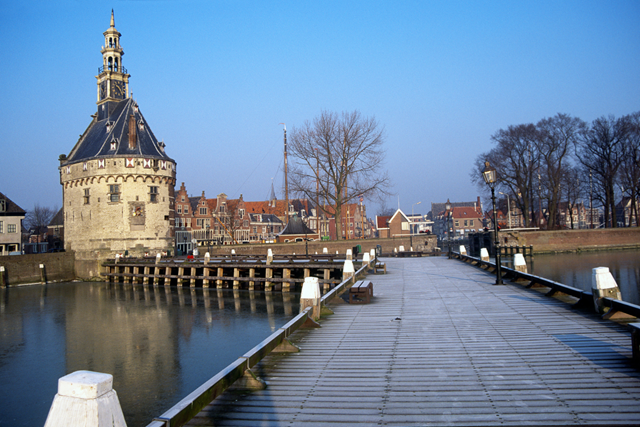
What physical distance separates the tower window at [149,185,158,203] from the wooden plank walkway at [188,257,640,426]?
127ft

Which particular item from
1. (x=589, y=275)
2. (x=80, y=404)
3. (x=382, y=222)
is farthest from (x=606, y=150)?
(x=80, y=404)

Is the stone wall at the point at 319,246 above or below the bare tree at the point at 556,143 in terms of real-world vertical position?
below

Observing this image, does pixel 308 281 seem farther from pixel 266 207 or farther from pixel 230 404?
pixel 266 207

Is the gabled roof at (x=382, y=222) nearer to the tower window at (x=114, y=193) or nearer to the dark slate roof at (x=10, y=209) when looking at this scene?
the tower window at (x=114, y=193)

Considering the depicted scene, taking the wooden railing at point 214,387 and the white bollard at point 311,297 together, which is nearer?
the wooden railing at point 214,387

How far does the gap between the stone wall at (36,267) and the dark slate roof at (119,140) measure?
10.1 m

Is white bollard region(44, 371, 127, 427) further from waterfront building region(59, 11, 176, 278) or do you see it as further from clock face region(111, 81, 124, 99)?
clock face region(111, 81, 124, 99)

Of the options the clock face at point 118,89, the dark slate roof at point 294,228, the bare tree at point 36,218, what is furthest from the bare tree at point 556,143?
the bare tree at point 36,218

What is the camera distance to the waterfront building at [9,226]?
48.2m

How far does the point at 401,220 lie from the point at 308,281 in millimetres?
72042

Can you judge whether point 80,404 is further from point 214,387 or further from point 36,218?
point 36,218

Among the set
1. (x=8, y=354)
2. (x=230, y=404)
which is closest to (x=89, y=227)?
(x=8, y=354)

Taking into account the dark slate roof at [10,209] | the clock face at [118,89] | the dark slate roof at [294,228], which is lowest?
the dark slate roof at [294,228]

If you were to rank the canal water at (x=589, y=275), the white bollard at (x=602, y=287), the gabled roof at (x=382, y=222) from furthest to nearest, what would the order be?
1. the gabled roof at (x=382, y=222)
2. the canal water at (x=589, y=275)
3. the white bollard at (x=602, y=287)
